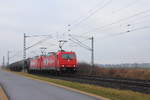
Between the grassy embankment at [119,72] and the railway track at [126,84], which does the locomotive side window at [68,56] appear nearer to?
the grassy embankment at [119,72]

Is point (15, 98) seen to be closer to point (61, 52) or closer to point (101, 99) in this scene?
point (101, 99)

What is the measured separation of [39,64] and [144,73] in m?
23.7

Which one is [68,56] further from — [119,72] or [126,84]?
[126,84]

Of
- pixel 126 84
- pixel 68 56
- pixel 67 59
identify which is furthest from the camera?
pixel 68 56

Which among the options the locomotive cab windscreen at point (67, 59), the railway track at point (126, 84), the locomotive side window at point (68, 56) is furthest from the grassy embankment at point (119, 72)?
the railway track at point (126, 84)

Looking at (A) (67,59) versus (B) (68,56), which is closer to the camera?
(A) (67,59)

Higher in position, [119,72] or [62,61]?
[62,61]

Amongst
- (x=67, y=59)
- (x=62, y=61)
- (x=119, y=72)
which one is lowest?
(x=119, y=72)

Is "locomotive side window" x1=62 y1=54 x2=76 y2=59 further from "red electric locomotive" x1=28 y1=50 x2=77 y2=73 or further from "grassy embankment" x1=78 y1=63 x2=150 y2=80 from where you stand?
"grassy embankment" x1=78 y1=63 x2=150 y2=80

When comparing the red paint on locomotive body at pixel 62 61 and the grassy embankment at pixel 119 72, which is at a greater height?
the red paint on locomotive body at pixel 62 61

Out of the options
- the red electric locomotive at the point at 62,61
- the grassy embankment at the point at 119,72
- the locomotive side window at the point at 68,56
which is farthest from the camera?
the locomotive side window at the point at 68,56

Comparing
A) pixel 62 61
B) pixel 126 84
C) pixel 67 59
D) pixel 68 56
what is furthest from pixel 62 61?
pixel 126 84

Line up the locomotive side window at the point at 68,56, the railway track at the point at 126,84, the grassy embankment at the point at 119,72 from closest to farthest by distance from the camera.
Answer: the railway track at the point at 126,84 → the grassy embankment at the point at 119,72 → the locomotive side window at the point at 68,56

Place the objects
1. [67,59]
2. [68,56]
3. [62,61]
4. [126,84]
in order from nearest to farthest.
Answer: [126,84] → [62,61] → [67,59] → [68,56]
